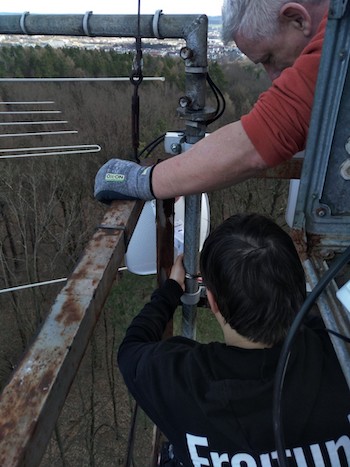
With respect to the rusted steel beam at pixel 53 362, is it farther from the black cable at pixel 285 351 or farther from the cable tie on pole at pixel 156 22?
the cable tie on pole at pixel 156 22

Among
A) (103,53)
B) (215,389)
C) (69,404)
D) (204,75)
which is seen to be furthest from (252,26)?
(103,53)

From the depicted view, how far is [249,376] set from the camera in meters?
1.02

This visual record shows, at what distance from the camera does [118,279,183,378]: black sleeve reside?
1229 millimetres

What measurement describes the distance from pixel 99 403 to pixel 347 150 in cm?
1422

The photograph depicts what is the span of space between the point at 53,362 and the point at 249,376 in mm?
436

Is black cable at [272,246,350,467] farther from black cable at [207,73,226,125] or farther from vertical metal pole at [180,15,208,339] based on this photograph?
black cable at [207,73,226,125]

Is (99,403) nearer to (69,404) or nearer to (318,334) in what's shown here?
(69,404)

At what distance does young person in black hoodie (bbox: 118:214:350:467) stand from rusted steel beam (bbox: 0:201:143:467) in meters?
0.24

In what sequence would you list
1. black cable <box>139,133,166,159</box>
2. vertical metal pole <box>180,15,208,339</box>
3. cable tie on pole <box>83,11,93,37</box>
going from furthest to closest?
black cable <box>139,133,166,159</box> → cable tie on pole <box>83,11,93,37</box> → vertical metal pole <box>180,15,208,339</box>

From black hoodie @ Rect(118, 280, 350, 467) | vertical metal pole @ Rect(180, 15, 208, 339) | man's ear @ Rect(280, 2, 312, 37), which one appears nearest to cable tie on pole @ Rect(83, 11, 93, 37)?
vertical metal pole @ Rect(180, 15, 208, 339)

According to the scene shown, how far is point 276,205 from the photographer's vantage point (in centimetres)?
1519

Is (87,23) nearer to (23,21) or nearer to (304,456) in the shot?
(23,21)

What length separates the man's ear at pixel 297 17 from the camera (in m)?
1.36

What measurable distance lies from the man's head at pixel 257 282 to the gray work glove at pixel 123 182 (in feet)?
1.50
